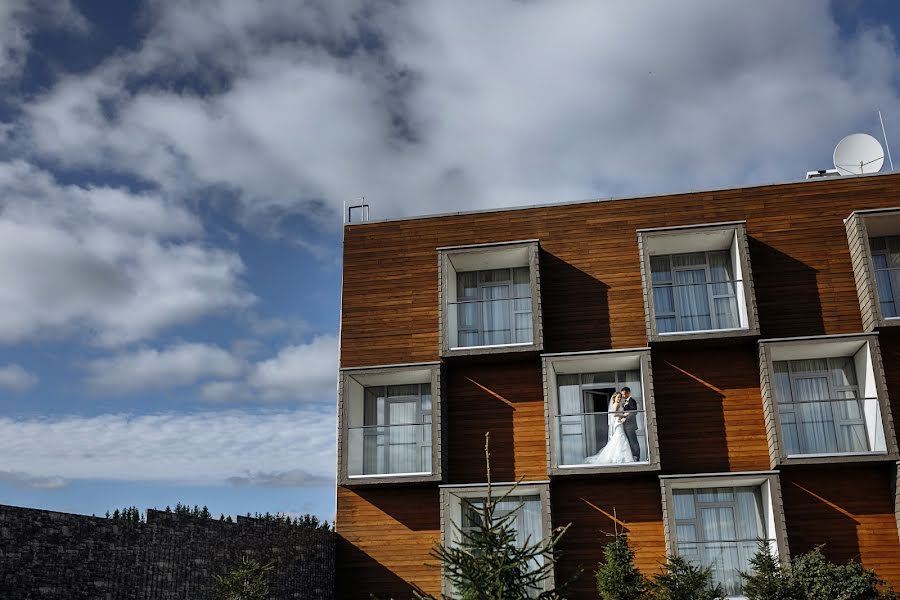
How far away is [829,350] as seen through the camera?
19484 mm

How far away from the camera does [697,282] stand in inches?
819

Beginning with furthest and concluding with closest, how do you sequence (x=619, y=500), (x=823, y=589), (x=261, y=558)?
(x=619, y=500)
(x=261, y=558)
(x=823, y=589)

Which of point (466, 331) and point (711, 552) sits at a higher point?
point (466, 331)

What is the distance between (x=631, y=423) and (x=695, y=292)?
11.1 ft

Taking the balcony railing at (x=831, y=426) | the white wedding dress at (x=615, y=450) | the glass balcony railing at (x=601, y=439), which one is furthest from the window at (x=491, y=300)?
the balcony railing at (x=831, y=426)

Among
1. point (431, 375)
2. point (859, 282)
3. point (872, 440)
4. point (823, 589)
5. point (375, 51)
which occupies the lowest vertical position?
point (823, 589)

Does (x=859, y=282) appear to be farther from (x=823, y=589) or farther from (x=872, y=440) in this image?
(x=823, y=589)

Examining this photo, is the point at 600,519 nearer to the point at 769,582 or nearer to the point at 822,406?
the point at 769,582

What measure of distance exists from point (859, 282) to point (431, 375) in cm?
957

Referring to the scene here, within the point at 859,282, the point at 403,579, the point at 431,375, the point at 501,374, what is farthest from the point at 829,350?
the point at 403,579

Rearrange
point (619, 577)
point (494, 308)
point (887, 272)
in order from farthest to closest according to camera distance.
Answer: point (494, 308) → point (887, 272) → point (619, 577)

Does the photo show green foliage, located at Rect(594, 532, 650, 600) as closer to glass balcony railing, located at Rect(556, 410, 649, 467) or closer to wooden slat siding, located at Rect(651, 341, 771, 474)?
glass balcony railing, located at Rect(556, 410, 649, 467)

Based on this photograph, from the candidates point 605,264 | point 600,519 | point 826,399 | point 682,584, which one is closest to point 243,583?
point 600,519

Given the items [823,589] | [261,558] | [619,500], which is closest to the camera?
[823,589]
